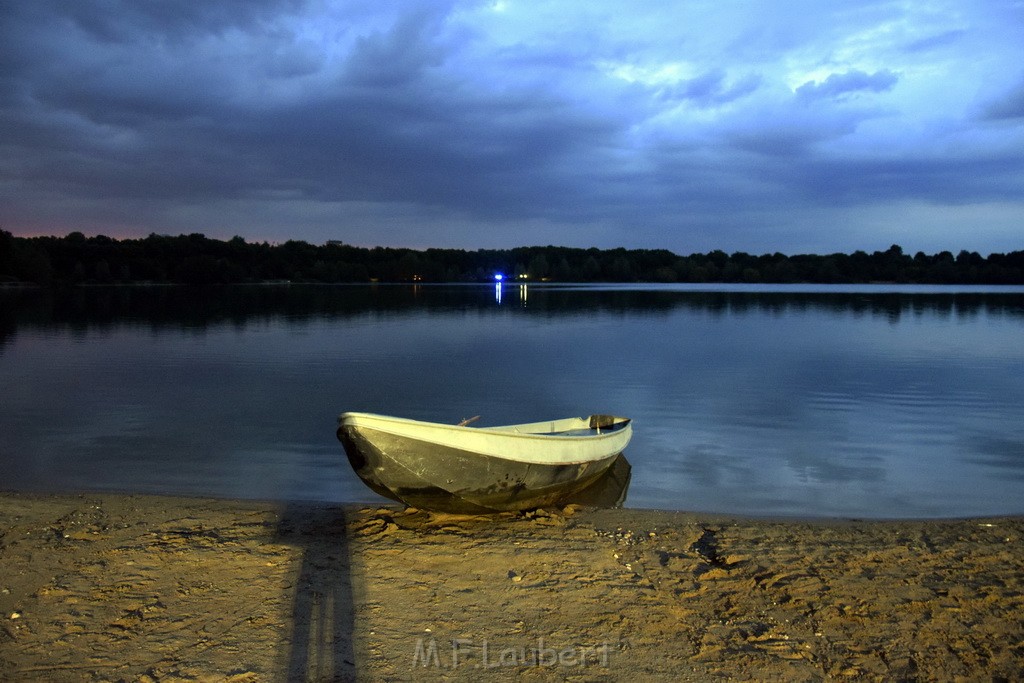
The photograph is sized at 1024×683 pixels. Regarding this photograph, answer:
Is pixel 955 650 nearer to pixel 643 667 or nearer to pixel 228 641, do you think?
pixel 643 667

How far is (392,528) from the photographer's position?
830 cm

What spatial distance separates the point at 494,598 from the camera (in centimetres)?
638

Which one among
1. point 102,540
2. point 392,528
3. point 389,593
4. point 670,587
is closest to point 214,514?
point 102,540

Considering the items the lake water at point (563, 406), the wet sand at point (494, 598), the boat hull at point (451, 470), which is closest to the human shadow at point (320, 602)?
the wet sand at point (494, 598)

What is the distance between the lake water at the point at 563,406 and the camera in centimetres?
1134

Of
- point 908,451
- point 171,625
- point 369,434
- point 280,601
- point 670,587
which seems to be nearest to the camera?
point 171,625

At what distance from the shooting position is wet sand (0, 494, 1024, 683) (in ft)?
17.2

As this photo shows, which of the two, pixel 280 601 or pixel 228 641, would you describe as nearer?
pixel 228 641

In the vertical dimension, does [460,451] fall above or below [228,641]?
above

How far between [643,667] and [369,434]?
3445 millimetres

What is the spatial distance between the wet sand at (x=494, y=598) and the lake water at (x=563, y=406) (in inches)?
90.4

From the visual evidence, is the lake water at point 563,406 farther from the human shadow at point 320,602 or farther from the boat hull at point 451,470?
the boat hull at point 451,470

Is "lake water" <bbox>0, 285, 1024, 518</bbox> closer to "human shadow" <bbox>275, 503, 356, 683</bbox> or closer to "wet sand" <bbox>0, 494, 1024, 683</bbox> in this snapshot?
"human shadow" <bbox>275, 503, 356, 683</bbox>

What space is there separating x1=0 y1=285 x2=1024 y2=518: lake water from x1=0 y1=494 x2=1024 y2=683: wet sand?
230cm
